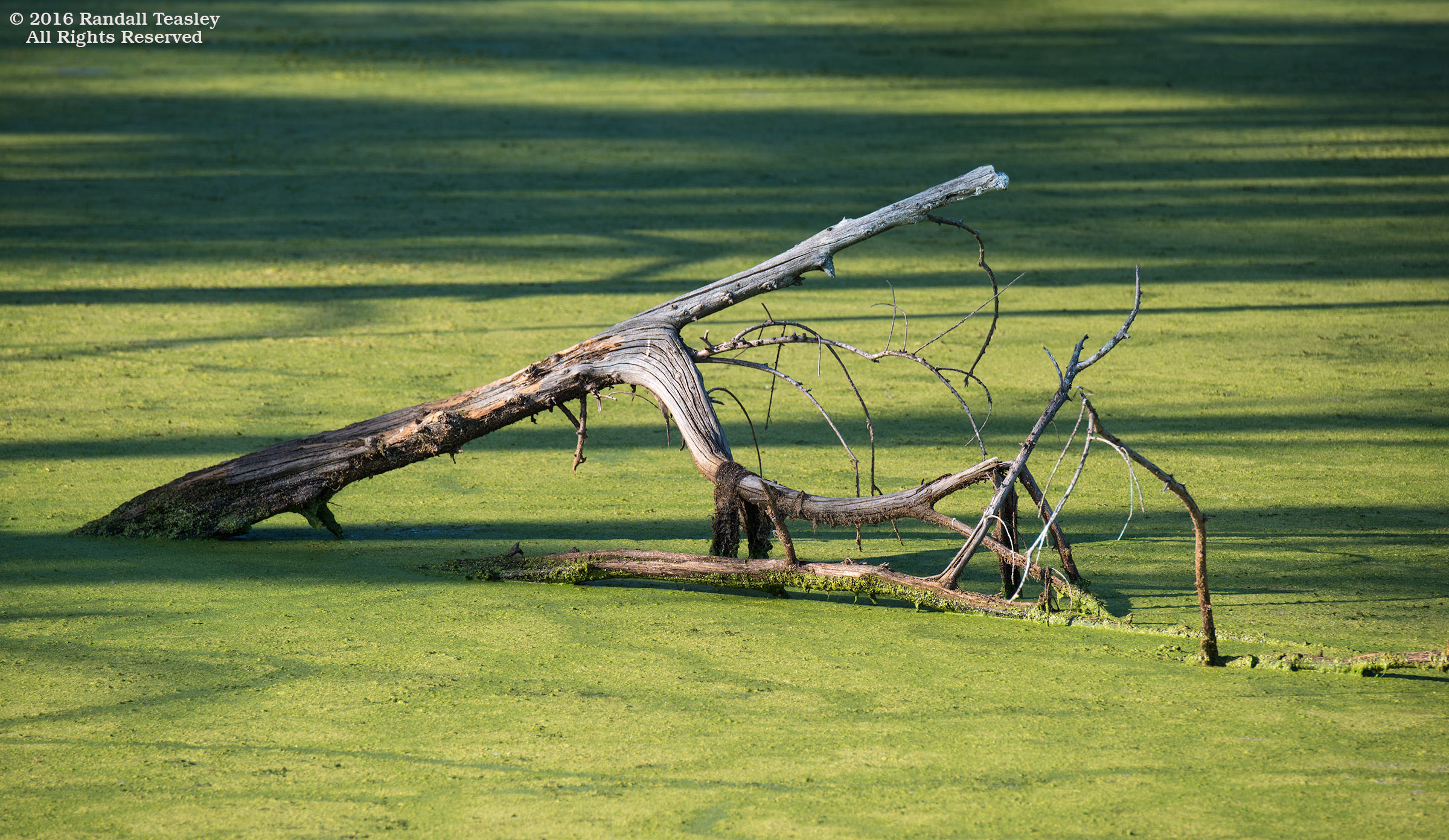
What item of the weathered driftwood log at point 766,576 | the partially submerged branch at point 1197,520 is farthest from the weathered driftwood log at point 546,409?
the partially submerged branch at point 1197,520

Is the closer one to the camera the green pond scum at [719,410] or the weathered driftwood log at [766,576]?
the green pond scum at [719,410]

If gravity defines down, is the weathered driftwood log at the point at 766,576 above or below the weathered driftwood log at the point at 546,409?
below

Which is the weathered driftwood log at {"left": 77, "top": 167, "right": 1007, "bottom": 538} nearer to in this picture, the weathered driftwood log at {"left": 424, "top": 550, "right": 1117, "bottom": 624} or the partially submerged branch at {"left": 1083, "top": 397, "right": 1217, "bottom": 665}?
the weathered driftwood log at {"left": 424, "top": 550, "right": 1117, "bottom": 624}

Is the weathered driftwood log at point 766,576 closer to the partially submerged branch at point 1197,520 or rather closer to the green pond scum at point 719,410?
the green pond scum at point 719,410

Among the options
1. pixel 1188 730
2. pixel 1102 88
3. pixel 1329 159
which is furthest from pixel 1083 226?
pixel 1188 730

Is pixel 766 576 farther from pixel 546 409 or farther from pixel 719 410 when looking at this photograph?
pixel 719 410

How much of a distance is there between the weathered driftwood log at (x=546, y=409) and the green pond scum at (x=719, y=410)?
0.43 feet

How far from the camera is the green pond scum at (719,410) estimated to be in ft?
7.66

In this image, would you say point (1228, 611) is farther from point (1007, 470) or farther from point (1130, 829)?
point (1130, 829)

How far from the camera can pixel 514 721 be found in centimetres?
250

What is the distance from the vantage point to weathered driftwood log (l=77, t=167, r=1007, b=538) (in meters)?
3.03

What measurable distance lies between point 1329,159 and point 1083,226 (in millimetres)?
2063

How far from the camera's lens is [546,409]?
3213 mm

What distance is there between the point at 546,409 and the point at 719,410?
153 cm
